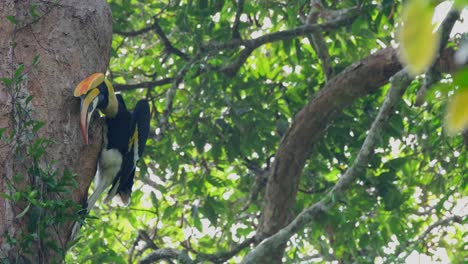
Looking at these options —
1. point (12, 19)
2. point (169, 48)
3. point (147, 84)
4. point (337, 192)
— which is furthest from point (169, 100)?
point (12, 19)

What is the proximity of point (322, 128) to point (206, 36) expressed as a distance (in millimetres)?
968

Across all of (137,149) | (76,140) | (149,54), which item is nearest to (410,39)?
(76,140)

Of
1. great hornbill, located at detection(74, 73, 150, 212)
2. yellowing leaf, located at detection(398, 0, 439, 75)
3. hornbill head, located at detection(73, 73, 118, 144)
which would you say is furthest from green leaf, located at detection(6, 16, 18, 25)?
yellowing leaf, located at detection(398, 0, 439, 75)

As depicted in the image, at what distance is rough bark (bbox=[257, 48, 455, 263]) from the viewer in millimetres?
3885

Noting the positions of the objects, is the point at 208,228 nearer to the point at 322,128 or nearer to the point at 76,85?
the point at 322,128

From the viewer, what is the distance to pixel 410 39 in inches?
13.1

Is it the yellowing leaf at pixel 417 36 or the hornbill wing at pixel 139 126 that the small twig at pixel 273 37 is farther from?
the yellowing leaf at pixel 417 36

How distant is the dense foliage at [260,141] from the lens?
4.04 m

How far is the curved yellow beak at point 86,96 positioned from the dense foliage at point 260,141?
1.49 m

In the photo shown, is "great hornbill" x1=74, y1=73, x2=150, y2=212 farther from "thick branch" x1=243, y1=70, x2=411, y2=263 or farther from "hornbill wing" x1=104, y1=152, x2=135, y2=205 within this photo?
"thick branch" x1=243, y1=70, x2=411, y2=263

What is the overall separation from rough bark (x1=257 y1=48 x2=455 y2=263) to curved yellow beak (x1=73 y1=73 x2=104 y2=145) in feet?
5.45

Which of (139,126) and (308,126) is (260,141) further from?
(139,126)

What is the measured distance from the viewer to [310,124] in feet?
12.8

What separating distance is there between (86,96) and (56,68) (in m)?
0.14
